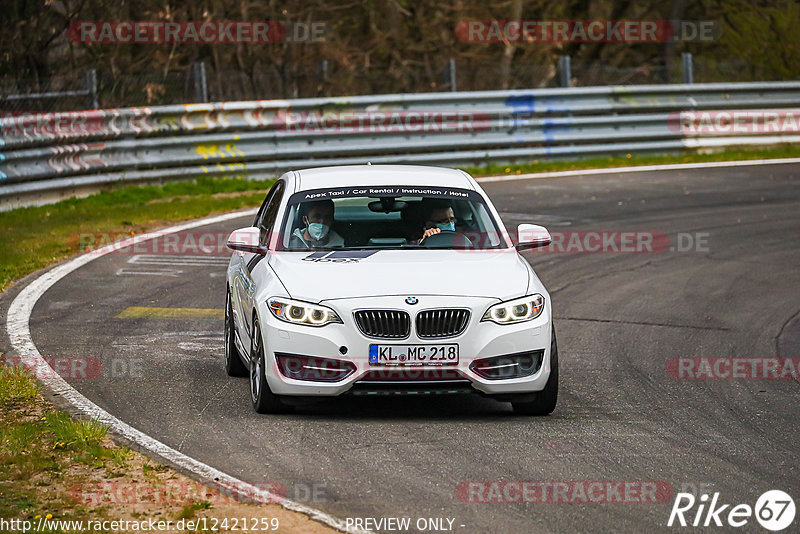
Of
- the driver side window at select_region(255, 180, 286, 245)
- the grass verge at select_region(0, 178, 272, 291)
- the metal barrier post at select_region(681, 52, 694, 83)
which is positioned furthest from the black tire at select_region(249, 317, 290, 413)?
the metal barrier post at select_region(681, 52, 694, 83)

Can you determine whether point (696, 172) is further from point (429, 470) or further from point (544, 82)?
point (429, 470)

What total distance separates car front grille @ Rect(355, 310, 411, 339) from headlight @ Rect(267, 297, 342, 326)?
142 mm

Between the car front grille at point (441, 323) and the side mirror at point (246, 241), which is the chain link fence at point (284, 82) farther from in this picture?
the car front grille at point (441, 323)

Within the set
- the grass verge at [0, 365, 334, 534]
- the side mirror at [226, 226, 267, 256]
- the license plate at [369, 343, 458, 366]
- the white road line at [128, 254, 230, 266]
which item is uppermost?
the side mirror at [226, 226, 267, 256]

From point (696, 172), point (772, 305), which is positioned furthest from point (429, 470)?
point (696, 172)

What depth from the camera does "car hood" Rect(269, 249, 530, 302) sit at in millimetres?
8125

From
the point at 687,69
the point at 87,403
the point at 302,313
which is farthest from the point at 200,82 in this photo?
the point at 302,313

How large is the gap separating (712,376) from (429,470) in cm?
338

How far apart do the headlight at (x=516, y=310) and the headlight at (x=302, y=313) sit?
92cm

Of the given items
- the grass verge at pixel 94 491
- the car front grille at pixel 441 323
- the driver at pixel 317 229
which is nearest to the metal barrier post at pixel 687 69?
the driver at pixel 317 229

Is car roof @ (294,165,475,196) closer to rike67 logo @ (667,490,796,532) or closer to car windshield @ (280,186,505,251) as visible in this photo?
car windshield @ (280,186,505,251)

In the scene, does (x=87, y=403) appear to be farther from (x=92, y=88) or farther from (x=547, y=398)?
(x=92, y=88)

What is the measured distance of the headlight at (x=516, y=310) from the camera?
320 inches

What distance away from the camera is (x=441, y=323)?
316 inches
